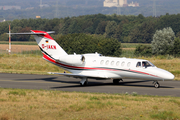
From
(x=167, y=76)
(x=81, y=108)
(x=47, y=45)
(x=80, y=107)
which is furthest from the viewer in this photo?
(x=47, y=45)

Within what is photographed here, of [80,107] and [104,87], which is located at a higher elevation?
[80,107]

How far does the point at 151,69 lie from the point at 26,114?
42.3ft

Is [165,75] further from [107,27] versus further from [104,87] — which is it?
[107,27]

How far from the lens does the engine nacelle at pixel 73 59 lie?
26516 mm

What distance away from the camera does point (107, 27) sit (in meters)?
165

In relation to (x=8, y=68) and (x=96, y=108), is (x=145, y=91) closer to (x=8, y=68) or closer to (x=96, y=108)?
(x=96, y=108)

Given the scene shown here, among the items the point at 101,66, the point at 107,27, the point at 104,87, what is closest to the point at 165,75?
the point at 104,87

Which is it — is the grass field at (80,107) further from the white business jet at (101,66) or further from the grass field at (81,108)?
the white business jet at (101,66)

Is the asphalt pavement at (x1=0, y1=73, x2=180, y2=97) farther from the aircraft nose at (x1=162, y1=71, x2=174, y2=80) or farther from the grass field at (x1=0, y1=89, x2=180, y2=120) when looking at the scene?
the grass field at (x1=0, y1=89, x2=180, y2=120)

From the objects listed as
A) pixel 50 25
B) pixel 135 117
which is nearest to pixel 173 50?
pixel 135 117

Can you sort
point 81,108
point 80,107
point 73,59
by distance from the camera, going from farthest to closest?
1. point 73,59
2. point 80,107
3. point 81,108

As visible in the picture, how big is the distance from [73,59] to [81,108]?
1217 cm

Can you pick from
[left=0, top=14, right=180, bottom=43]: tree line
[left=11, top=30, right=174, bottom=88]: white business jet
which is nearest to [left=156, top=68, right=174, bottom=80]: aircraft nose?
[left=11, top=30, right=174, bottom=88]: white business jet

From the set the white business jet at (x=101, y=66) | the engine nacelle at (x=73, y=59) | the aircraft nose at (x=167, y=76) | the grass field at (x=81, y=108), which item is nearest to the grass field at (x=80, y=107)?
the grass field at (x=81, y=108)
